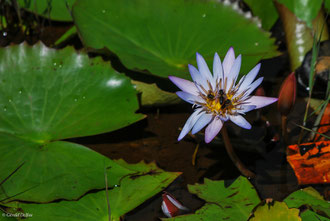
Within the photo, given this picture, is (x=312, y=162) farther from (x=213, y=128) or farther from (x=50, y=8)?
(x=50, y=8)

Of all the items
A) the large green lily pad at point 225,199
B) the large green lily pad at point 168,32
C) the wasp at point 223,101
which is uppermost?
the large green lily pad at point 168,32

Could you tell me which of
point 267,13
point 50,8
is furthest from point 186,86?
point 50,8

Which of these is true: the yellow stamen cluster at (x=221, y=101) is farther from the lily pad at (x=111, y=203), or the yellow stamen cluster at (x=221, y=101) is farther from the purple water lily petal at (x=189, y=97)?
the lily pad at (x=111, y=203)

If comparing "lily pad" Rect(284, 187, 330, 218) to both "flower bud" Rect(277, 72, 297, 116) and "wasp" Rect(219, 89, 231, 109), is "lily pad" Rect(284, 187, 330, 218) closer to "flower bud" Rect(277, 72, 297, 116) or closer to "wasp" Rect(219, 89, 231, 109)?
"flower bud" Rect(277, 72, 297, 116)

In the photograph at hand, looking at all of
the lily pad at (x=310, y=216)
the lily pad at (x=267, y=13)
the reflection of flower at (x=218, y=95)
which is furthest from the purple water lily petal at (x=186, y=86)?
the lily pad at (x=267, y=13)

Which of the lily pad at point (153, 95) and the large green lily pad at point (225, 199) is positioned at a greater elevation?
the lily pad at point (153, 95)

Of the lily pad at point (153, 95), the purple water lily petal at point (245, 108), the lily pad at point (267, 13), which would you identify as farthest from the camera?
the lily pad at point (267, 13)

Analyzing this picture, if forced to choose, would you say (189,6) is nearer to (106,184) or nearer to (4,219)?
(106,184)
